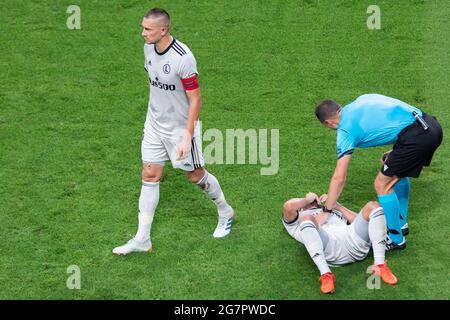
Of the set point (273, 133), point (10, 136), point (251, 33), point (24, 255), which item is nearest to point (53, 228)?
point (24, 255)

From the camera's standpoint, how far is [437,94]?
9672 millimetres

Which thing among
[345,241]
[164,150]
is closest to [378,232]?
[345,241]

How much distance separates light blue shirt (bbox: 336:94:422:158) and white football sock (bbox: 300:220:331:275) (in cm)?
64

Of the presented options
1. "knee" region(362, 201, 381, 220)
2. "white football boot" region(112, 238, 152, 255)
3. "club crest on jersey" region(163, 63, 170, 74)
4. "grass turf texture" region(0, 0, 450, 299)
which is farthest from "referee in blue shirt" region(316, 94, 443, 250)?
"white football boot" region(112, 238, 152, 255)

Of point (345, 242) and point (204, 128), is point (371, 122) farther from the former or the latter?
point (204, 128)

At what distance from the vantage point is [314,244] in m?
7.06

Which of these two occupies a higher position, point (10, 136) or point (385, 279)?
point (10, 136)

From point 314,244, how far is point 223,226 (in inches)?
41.3

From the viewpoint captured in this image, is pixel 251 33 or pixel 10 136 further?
pixel 251 33

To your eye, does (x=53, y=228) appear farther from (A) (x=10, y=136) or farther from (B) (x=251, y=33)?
(B) (x=251, y=33)

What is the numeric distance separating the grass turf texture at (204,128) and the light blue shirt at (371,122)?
1068mm

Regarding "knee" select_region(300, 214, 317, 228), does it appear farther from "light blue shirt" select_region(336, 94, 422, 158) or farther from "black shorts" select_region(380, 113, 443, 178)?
"black shorts" select_region(380, 113, 443, 178)

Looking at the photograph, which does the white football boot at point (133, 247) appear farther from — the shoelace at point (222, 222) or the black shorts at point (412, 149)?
the black shorts at point (412, 149)

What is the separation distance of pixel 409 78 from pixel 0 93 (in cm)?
468
